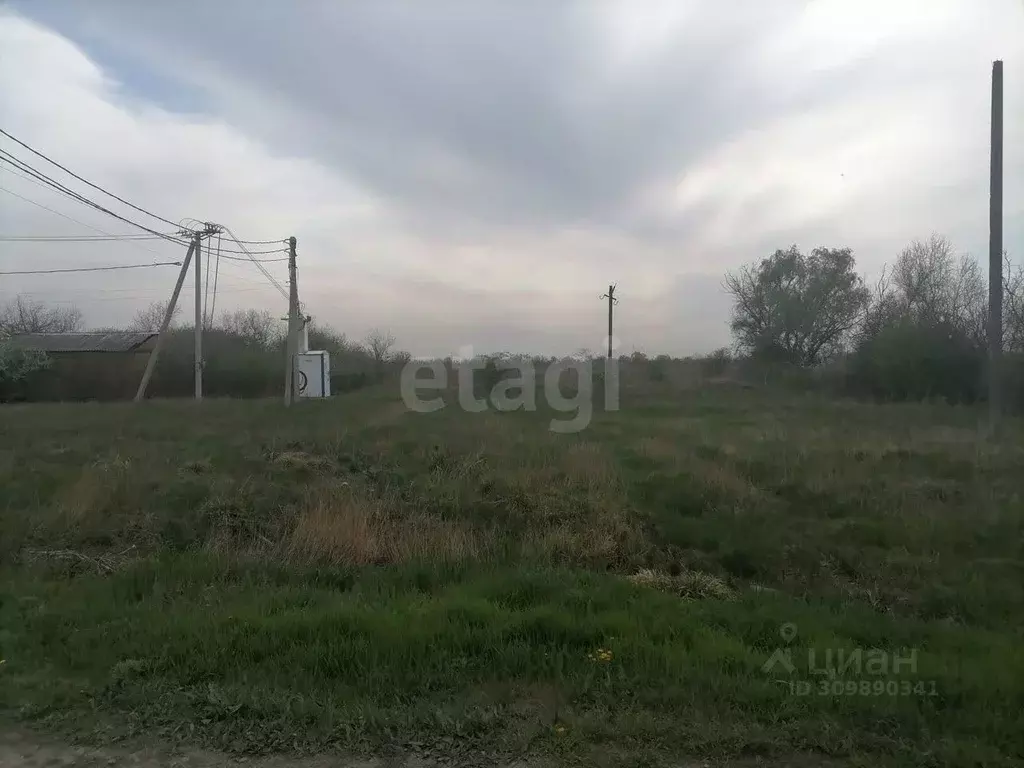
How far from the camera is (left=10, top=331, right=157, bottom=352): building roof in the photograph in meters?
37.2

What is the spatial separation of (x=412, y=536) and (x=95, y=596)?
8.88 feet

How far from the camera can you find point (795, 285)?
128ft

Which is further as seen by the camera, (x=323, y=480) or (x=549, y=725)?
(x=323, y=480)

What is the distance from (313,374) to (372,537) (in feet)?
87.3

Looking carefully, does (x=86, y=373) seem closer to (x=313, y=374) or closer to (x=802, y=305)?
(x=313, y=374)

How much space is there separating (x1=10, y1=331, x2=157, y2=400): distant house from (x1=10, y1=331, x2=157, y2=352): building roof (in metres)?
0.08

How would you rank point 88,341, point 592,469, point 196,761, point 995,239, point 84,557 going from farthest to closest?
1. point 88,341
2. point 995,239
3. point 592,469
4. point 84,557
5. point 196,761

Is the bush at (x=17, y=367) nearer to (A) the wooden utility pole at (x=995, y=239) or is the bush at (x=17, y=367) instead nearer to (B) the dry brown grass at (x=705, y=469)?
(B) the dry brown grass at (x=705, y=469)

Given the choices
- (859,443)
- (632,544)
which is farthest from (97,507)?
(859,443)

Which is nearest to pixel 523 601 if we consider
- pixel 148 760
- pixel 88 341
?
pixel 148 760

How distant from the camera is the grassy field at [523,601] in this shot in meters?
3.30

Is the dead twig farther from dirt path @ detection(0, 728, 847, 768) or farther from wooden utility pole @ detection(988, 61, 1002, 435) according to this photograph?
wooden utility pole @ detection(988, 61, 1002, 435)

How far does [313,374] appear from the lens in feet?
104

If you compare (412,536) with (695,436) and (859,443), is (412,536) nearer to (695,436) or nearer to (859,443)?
(695,436)
